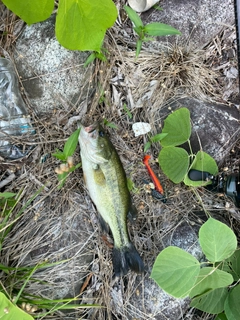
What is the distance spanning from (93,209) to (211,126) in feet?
2.75

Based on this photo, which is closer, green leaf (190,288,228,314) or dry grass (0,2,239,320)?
green leaf (190,288,228,314)

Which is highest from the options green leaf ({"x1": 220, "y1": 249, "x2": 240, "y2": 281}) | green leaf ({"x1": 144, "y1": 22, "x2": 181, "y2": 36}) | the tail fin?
green leaf ({"x1": 144, "y1": 22, "x2": 181, "y2": 36})

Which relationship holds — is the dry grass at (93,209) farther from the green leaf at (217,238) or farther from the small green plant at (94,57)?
the green leaf at (217,238)

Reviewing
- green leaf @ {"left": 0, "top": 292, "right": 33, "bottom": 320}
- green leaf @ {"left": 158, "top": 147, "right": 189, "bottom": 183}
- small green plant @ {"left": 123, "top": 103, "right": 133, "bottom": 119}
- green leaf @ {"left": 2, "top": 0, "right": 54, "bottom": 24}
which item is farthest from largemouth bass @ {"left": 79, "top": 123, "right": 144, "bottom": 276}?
green leaf @ {"left": 0, "top": 292, "right": 33, "bottom": 320}

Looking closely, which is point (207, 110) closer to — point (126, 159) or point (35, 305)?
point (126, 159)

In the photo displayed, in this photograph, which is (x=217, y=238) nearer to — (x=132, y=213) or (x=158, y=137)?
(x=132, y=213)

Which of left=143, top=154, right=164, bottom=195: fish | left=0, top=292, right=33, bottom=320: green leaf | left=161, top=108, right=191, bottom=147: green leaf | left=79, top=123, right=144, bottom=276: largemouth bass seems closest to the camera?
left=0, top=292, right=33, bottom=320: green leaf

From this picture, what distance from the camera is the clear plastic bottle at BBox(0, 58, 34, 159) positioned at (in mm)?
2045

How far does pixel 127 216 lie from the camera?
80.8 inches

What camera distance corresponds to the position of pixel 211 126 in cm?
216

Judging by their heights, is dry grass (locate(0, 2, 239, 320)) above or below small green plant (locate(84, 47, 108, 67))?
below

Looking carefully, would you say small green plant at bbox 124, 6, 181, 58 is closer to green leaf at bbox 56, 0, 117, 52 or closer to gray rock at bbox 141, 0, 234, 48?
gray rock at bbox 141, 0, 234, 48

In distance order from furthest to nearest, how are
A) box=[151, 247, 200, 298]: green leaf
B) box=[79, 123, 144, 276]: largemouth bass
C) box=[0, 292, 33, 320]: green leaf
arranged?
1. box=[79, 123, 144, 276]: largemouth bass
2. box=[151, 247, 200, 298]: green leaf
3. box=[0, 292, 33, 320]: green leaf

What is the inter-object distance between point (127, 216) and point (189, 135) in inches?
22.0
